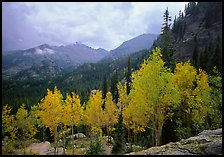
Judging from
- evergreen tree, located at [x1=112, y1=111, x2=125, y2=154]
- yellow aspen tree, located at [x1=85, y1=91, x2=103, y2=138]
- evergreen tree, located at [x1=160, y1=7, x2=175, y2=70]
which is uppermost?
evergreen tree, located at [x1=160, y1=7, x2=175, y2=70]

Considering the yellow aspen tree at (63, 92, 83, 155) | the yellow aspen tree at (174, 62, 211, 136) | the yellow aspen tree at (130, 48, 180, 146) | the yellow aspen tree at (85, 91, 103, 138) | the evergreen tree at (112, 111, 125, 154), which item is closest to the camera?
the yellow aspen tree at (130, 48, 180, 146)

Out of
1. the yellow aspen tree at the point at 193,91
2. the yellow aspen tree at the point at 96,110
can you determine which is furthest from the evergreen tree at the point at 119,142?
the yellow aspen tree at the point at 193,91

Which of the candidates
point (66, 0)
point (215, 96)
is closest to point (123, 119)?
point (215, 96)

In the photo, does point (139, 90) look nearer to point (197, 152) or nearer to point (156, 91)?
point (156, 91)

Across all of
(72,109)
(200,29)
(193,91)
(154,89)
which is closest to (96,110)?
(72,109)

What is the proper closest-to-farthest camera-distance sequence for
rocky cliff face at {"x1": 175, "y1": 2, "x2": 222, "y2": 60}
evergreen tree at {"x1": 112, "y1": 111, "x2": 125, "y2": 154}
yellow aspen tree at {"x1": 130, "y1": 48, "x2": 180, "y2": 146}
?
yellow aspen tree at {"x1": 130, "y1": 48, "x2": 180, "y2": 146}
evergreen tree at {"x1": 112, "y1": 111, "x2": 125, "y2": 154}
rocky cliff face at {"x1": 175, "y1": 2, "x2": 222, "y2": 60}

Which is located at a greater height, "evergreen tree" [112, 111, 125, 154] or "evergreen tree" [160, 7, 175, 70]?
"evergreen tree" [160, 7, 175, 70]

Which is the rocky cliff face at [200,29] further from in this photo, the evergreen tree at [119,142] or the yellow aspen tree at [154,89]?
the yellow aspen tree at [154,89]

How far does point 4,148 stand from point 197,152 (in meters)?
9.93

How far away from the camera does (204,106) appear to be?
24.4m

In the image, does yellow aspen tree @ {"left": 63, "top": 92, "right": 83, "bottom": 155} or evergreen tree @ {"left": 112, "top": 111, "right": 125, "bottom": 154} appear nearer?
evergreen tree @ {"left": 112, "top": 111, "right": 125, "bottom": 154}

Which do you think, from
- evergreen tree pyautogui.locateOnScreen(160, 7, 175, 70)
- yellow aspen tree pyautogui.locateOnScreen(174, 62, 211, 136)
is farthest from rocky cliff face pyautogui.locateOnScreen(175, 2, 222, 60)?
yellow aspen tree pyautogui.locateOnScreen(174, 62, 211, 136)

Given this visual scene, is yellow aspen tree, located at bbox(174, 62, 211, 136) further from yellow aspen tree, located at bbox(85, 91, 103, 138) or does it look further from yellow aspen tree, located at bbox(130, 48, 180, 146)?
yellow aspen tree, located at bbox(85, 91, 103, 138)

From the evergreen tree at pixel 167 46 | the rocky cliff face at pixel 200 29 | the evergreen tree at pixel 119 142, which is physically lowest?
the evergreen tree at pixel 119 142
